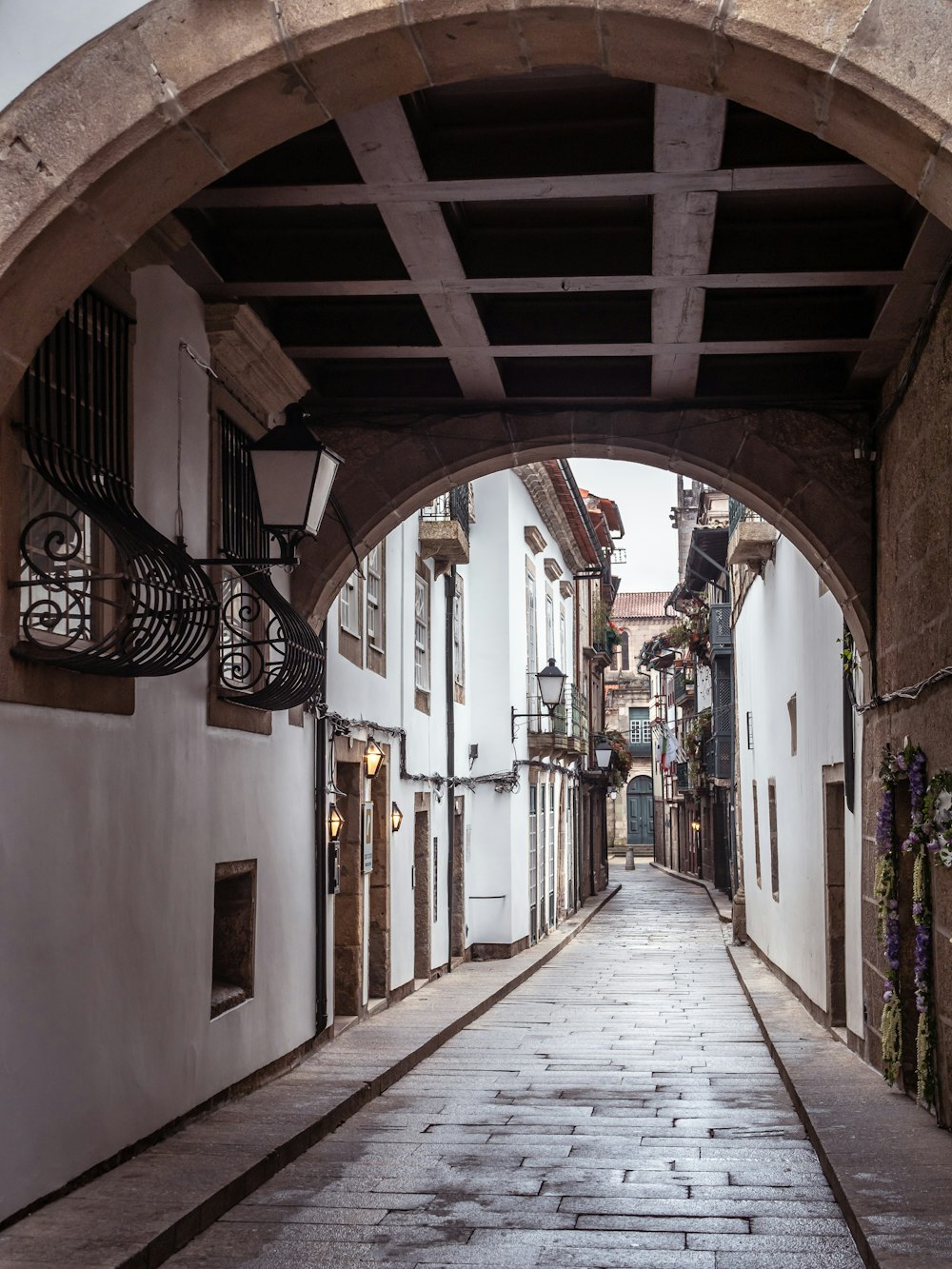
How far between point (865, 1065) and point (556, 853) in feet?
58.2

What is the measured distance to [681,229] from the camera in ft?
23.2

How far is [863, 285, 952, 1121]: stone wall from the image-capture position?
267 inches

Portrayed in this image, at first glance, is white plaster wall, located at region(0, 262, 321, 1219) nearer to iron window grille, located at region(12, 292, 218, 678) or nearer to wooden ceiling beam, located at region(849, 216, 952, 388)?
iron window grille, located at region(12, 292, 218, 678)

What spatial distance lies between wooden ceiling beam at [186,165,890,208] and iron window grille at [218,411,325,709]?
4.97 ft

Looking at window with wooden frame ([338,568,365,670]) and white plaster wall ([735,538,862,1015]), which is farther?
window with wooden frame ([338,568,365,670])

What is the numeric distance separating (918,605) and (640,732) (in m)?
62.6

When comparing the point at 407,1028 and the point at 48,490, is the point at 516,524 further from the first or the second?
the point at 48,490

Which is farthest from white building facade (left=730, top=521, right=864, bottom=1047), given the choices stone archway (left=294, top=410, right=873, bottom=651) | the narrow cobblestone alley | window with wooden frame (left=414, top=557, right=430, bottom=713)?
window with wooden frame (left=414, top=557, right=430, bottom=713)

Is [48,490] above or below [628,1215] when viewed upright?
above

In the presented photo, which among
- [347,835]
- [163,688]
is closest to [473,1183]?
[163,688]

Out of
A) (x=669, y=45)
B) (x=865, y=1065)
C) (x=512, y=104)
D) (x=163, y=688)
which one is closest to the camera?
(x=669, y=45)

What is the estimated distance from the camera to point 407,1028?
37.1 feet

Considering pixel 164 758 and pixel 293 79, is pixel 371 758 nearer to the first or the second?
pixel 164 758

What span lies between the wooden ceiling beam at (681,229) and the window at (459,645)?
852cm
